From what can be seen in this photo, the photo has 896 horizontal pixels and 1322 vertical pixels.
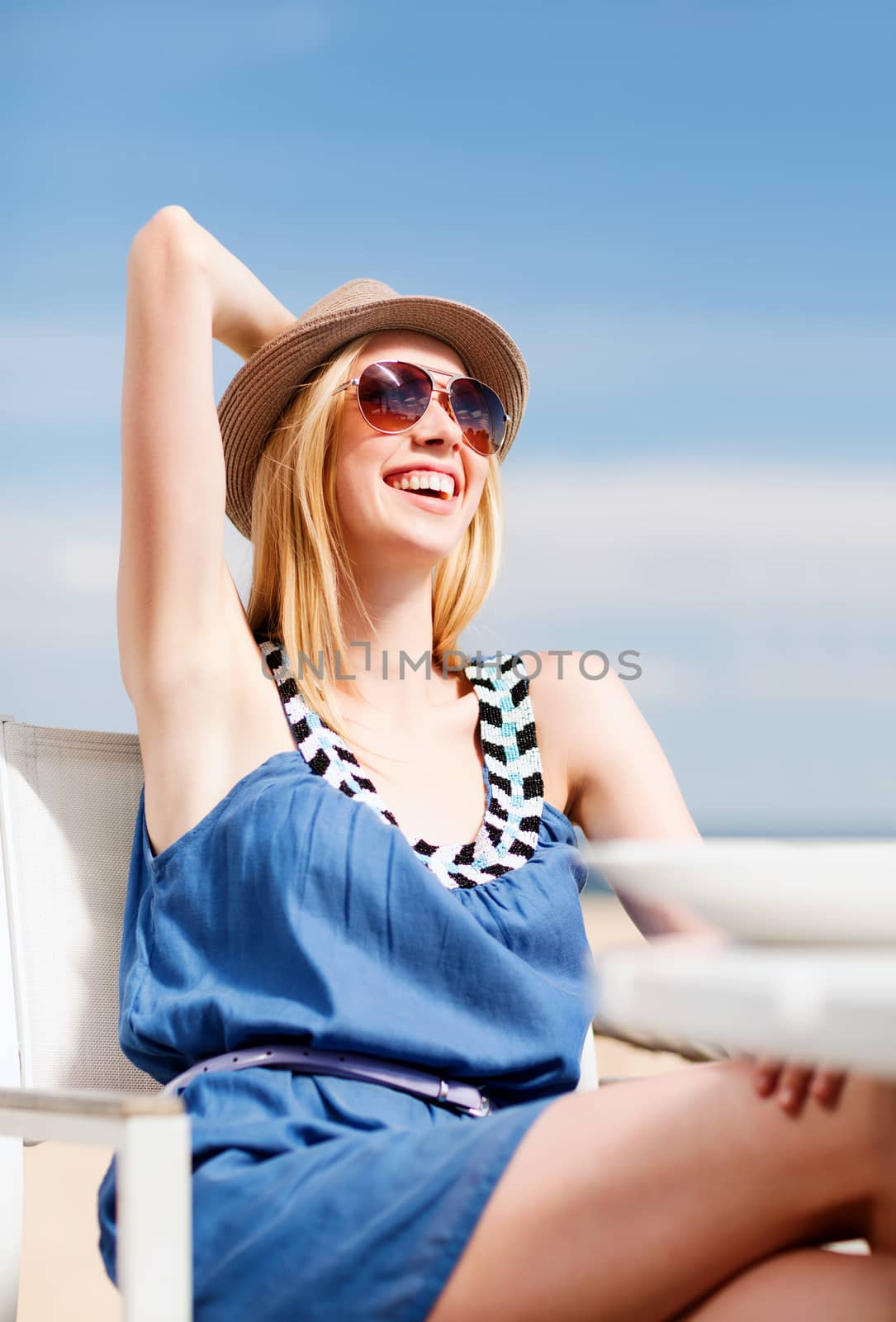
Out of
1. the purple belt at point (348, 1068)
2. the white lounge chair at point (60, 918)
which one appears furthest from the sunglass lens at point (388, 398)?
the purple belt at point (348, 1068)

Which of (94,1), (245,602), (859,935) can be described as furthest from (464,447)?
(94,1)

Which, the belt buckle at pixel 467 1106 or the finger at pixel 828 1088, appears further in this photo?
the belt buckle at pixel 467 1106

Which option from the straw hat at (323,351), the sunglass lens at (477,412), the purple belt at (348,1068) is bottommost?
the purple belt at (348,1068)

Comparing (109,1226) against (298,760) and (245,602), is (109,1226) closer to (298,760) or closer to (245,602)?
(298,760)

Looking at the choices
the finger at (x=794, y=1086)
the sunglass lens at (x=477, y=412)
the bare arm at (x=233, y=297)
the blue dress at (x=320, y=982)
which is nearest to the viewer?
the finger at (x=794, y=1086)

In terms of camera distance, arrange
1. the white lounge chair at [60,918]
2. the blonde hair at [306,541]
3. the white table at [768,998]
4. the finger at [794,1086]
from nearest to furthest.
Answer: the white table at [768,998]
the finger at [794,1086]
the white lounge chair at [60,918]
the blonde hair at [306,541]

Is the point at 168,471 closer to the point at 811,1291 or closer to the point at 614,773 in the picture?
the point at 614,773

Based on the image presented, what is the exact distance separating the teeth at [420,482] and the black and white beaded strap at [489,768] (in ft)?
1.07

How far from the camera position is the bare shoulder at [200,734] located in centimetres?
194

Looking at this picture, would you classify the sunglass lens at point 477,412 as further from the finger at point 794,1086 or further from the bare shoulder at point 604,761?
the finger at point 794,1086

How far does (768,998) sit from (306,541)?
1564mm

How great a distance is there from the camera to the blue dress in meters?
1.42

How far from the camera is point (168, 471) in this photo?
193 cm

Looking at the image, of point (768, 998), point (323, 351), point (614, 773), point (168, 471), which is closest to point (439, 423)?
point (323, 351)
